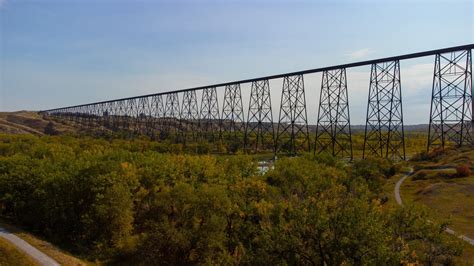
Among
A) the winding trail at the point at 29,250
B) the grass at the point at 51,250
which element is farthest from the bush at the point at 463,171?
the winding trail at the point at 29,250

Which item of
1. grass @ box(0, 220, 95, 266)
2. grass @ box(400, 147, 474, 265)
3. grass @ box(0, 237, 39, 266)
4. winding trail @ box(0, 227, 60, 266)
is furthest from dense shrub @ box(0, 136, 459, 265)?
grass @ box(0, 237, 39, 266)

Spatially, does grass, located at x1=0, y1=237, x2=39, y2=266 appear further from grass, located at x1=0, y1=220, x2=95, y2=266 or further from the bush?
the bush

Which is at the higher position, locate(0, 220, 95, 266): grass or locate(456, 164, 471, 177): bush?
locate(456, 164, 471, 177): bush

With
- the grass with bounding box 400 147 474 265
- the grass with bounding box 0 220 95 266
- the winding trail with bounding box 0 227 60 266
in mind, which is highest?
the grass with bounding box 400 147 474 265

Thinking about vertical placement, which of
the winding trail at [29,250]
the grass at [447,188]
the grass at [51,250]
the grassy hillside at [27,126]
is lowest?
the grass at [51,250]

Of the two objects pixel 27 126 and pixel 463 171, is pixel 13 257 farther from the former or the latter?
pixel 27 126

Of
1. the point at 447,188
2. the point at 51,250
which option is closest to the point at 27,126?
the point at 51,250

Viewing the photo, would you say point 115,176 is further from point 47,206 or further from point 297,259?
point 297,259

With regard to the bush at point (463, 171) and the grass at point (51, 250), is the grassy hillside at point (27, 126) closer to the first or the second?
the grass at point (51, 250)
